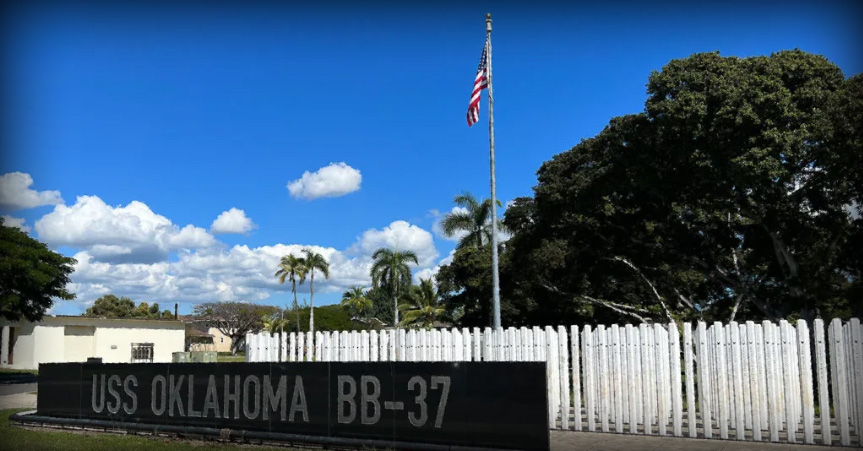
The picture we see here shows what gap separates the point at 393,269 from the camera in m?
58.9

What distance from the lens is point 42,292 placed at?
37031 millimetres

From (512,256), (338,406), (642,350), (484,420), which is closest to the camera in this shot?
(484,420)

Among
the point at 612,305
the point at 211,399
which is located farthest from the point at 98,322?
the point at 211,399

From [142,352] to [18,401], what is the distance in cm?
3511

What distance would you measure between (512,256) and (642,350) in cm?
2158

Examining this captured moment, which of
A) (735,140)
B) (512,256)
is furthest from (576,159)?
(735,140)

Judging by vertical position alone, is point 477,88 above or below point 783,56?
below

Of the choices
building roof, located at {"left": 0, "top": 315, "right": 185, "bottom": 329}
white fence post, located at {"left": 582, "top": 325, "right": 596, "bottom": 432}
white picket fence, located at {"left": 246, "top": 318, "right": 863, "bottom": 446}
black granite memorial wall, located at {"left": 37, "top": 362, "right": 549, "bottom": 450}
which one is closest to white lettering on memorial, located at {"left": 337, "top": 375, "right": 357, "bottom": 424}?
black granite memorial wall, located at {"left": 37, "top": 362, "right": 549, "bottom": 450}

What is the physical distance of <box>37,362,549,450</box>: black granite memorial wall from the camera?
9.42 meters

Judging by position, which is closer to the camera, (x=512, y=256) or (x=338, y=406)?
(x=338, y=406)

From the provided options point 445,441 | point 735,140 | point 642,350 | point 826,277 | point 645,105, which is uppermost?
point 645,105

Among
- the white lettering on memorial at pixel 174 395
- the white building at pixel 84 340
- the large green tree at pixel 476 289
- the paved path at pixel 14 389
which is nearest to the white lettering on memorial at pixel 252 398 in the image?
the white lettering on memorial at pixel 174 395

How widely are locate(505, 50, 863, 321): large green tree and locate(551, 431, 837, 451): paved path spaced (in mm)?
10923

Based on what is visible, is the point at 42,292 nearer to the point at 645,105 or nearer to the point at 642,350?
the point at 645,105
